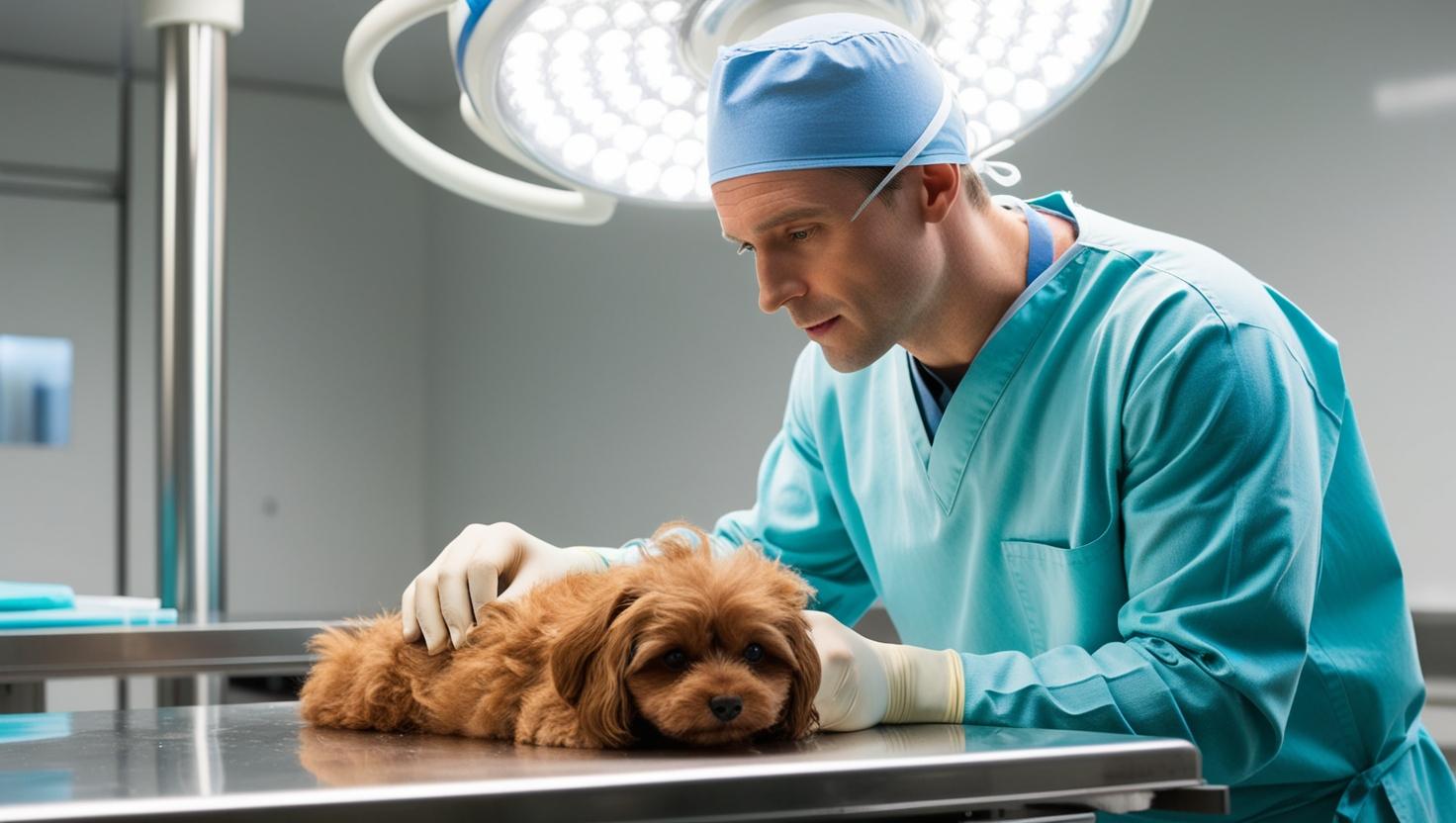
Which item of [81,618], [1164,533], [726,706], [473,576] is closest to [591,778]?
[726,706]

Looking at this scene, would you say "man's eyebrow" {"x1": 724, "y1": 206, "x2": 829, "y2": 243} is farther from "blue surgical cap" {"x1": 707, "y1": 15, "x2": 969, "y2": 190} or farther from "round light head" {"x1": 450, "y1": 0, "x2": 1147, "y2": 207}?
"round light head" {"x1": 450, "y1": 0, "x2": 1147, "y2": 207}

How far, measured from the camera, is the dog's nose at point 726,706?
918mm

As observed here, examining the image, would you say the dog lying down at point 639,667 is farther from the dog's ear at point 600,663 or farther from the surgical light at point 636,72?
the surgical light at point 636,72

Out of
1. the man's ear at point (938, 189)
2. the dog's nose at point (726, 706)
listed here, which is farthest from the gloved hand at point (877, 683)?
the man's ear at point (938, 189)

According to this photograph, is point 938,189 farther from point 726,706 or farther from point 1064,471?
point 726,706

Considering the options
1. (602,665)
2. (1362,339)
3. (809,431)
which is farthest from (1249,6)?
(602,665)

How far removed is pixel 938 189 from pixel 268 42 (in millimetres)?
4604

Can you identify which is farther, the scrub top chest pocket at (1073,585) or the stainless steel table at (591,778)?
the scrub top chest pocket at (1073,585)

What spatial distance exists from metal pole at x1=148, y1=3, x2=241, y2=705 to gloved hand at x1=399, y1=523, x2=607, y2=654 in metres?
0.93

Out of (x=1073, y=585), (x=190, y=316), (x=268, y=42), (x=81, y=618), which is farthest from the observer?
(x=268, y=42)

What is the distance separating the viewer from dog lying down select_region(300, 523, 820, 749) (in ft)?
3.08

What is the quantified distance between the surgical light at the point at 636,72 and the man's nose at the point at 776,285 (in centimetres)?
24

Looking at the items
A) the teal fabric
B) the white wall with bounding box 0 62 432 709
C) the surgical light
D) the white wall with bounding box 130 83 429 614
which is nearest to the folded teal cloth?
the teal fabric

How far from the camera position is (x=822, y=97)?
131cm
